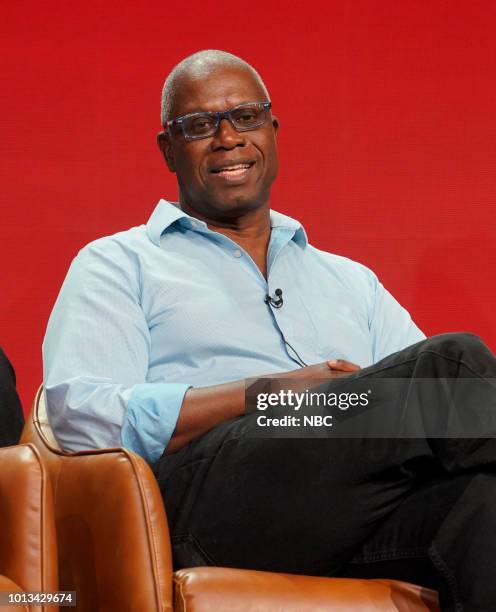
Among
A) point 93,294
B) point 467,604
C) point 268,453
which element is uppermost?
point 93,294

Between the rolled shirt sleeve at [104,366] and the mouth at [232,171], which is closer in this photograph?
the rolled shirt sleeve at [104,366]

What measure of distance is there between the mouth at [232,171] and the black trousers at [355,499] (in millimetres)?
630

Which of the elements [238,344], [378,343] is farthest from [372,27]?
[238,344]

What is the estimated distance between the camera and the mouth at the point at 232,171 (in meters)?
1.90

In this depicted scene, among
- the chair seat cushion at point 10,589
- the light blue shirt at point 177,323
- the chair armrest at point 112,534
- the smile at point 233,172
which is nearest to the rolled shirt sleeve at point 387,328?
the light blue shirt at point 177,323

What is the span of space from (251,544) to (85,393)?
35 centimetres

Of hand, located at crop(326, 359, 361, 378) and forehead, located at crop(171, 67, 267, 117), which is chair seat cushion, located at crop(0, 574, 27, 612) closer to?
hand, located at crop(326, 359, 361, 378)

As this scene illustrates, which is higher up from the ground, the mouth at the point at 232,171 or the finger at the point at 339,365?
the mouth at the point at 232,171

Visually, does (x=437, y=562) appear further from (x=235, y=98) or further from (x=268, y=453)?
(x=235, y=98)

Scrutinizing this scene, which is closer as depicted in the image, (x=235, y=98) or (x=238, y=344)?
(x=238, y=344)

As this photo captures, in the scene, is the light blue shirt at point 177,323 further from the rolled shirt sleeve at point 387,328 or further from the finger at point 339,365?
the finger at point 339,365

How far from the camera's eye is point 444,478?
1313 millimetres
